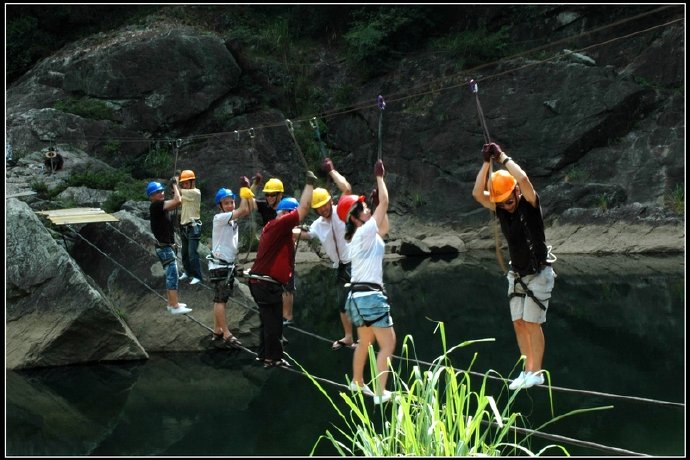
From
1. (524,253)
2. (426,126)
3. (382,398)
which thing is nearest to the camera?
(382,398)

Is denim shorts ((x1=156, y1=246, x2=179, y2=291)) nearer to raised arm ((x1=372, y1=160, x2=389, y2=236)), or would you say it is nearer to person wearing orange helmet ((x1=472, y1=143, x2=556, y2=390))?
raised arm ((x1=372, y1=160, x2=389, y2=236))

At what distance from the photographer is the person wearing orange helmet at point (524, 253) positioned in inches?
237

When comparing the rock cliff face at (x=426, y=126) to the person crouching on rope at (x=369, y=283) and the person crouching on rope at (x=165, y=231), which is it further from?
the person crouching on rope at (x=369, y=283)

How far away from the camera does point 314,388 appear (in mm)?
8875

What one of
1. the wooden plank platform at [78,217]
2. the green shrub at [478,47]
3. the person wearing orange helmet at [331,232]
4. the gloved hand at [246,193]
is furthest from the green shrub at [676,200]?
the gloved hand at [246,193]

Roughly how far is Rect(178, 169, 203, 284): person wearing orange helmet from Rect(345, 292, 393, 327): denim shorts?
4.13m

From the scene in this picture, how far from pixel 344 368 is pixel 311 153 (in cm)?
1527

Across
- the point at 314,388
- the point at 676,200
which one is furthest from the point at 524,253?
the point at 676,200

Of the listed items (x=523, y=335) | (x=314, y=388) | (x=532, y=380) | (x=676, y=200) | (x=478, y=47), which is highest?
(x=478, y=47)

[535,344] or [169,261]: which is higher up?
[169,261]

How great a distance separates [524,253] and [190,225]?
16.7ft

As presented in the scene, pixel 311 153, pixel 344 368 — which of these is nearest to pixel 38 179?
pixel 311 153

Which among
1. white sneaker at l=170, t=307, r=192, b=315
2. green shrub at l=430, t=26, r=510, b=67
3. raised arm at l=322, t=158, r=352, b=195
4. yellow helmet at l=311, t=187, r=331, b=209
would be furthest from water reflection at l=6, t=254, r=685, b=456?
green shrub at l=430, t=26, r=510, b=67

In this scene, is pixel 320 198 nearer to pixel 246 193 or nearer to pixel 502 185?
pixel 246 193
